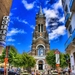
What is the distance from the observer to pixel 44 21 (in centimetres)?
6506

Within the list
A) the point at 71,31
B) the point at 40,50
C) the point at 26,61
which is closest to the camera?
the point at 71,31

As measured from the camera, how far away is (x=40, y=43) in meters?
60.4

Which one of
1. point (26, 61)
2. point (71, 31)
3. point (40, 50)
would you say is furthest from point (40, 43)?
point (71, 31)

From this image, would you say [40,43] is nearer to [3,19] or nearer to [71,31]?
[3,19]

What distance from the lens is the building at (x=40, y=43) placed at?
57.7 metres

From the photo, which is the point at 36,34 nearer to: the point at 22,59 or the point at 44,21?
the point at 44,21

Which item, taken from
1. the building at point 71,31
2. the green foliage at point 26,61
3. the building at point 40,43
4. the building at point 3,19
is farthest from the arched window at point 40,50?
the building at point 71,31

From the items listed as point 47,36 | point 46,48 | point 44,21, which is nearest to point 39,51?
point 46,48

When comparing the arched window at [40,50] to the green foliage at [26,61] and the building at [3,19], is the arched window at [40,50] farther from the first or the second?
the building at [3,19]

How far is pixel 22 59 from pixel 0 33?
86.0 feet

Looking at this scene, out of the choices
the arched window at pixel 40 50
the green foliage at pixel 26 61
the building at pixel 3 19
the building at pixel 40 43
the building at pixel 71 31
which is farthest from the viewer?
the arched window at pixel 40 50

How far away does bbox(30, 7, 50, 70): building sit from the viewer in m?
57.7

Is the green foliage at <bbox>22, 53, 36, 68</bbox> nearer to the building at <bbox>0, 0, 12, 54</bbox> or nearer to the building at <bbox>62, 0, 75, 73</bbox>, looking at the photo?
A: the building at <bbox>0, 0, 12, 54</bbox>

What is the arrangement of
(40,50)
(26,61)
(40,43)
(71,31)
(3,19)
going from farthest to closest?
(40,43)
(40,50)
(26,61)
(3,19)
(71,31)
